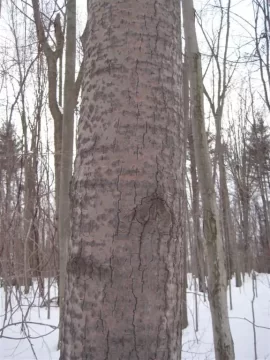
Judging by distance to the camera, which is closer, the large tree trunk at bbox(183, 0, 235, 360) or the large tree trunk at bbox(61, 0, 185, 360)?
the large tree trunk at bbox(61, 0, 185, 360)

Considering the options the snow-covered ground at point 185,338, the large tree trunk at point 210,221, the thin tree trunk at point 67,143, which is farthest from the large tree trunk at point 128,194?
the snow-covered ground at point 185,338

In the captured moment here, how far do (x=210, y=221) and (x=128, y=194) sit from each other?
257 cm

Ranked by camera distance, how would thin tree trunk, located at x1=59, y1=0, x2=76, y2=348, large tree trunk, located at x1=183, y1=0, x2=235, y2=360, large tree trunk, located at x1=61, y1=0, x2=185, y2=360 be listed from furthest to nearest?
thin tree trunk, located at x1=59, y1=0, x2=76, y2=348
large tree trunk, located at x1=183, y1=0, x2=235, y2=360
large tree trunk, located at x1=61, y1=0, x2=185, y2=360

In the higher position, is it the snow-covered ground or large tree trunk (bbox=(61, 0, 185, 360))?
large tree trunk (bbox=(61, 0, 185, 360))

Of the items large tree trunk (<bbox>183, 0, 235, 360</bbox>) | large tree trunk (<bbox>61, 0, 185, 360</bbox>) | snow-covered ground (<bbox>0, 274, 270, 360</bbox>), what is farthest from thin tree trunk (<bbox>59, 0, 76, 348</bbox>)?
large tree trunk (<bbox>61, 0, 185, 360</bbox>)

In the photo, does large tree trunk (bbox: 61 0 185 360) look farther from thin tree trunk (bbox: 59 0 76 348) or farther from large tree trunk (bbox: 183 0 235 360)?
thin tree trunk (bbox: 59 0 76 348)

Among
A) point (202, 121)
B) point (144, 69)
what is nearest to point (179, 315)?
point (144, 69)

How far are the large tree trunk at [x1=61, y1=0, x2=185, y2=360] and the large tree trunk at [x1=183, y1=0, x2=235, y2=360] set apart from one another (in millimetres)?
2449

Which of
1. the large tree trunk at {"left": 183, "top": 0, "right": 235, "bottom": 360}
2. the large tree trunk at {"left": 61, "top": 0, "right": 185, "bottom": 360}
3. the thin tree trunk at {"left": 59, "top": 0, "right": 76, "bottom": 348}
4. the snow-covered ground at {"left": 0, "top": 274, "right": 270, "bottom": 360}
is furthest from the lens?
the snow-covered ground at {"left": 0, "top": 274, "right": 270, "bottom": 360}

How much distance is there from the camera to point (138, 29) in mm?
783

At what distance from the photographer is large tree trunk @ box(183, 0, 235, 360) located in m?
2.98

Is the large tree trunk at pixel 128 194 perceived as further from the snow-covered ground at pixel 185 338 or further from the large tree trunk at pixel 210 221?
the snow-covered ground at pixel 185 338

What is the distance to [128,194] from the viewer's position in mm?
702

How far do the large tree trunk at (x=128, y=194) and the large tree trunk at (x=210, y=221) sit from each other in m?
2.45
